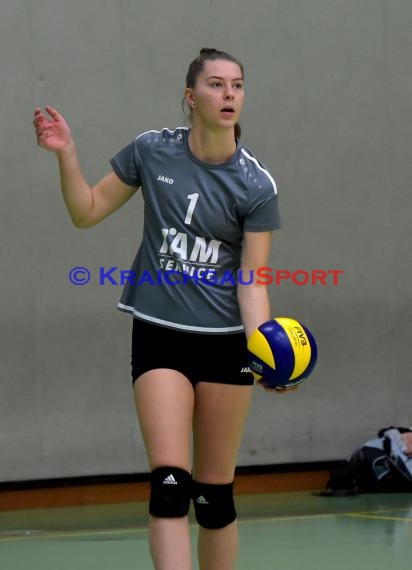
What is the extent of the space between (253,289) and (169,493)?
733mm

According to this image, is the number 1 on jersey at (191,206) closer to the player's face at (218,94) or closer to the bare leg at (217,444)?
the player's face at (218,94)

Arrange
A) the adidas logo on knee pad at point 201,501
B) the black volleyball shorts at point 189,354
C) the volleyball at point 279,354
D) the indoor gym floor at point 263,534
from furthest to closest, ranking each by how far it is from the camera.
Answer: the indoor gym floor at point 263,534, the adidas logo on knee pad at point 201,501, the black volleyball shorts at point 189,354, the volleyball at point 279,354

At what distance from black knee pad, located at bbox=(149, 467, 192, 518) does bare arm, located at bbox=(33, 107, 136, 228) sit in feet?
3.03

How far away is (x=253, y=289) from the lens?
3.87 metres

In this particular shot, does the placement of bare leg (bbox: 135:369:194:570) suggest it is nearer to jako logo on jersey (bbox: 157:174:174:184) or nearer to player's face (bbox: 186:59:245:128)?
jako logo on jersey (bbox: 157:174:174:184)

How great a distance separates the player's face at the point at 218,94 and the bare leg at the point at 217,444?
89 cm

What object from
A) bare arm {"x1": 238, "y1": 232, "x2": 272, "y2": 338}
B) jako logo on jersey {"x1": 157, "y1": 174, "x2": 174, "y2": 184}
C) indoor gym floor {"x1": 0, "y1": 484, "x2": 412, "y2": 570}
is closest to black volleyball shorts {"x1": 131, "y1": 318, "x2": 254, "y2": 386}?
bare arm {"x1": 238, "y1": 232, "x2": 272, "y2": 338}

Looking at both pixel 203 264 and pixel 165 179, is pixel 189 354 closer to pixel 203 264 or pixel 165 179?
pixel 203 264

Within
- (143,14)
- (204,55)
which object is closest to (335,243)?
(143,14)

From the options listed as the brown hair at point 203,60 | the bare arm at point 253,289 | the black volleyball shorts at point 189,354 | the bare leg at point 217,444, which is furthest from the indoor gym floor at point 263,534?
the brown hair at point 203,60

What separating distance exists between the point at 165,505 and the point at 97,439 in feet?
13.7

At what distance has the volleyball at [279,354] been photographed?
3697 millimetres

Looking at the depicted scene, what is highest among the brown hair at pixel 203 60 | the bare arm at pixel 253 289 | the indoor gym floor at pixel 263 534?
the brown hair at pixel 203 60

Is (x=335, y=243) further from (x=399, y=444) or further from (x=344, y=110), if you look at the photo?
(x=399, y=444)
